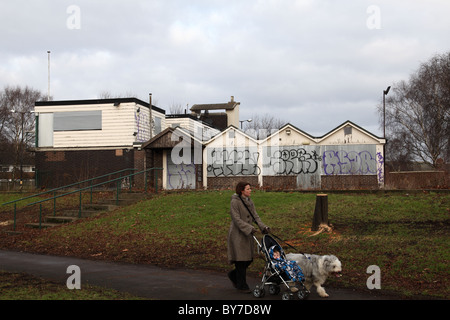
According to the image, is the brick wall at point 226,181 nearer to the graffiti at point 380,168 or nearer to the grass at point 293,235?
the graffiti at point 380,168

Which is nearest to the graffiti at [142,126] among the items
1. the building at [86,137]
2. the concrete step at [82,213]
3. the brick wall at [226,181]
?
the building at [86,137]

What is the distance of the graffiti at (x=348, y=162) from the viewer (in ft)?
84.9

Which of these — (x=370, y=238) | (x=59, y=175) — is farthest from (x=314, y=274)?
(x=59, y=175)

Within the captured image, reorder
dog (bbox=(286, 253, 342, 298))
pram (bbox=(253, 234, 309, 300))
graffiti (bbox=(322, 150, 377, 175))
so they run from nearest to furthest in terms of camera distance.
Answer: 1. dog (bbox=(286, 253, 342, 298))
2. pram (bbox=(253, 234, 309, 300))
3. graffiti (bbox=(322, 150, 377, 175))

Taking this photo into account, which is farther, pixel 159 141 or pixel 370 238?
pixel 159 141

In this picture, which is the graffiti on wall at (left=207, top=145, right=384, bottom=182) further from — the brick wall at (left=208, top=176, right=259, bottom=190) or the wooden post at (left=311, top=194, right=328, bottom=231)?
the wooden post at (left=311, top=194, right=328, bottom=231)

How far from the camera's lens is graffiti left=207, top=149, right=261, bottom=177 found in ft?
90.9

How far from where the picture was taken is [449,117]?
4269cm

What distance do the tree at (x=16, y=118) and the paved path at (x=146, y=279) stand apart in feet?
179

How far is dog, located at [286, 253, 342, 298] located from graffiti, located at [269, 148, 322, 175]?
1967cm

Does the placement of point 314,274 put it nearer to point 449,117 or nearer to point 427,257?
point 427,257

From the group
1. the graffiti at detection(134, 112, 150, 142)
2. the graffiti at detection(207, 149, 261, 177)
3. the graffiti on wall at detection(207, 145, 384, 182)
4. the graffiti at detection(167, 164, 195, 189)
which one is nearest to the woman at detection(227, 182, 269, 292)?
the graffiti on wall at detection(207, 145, 384, 182)
